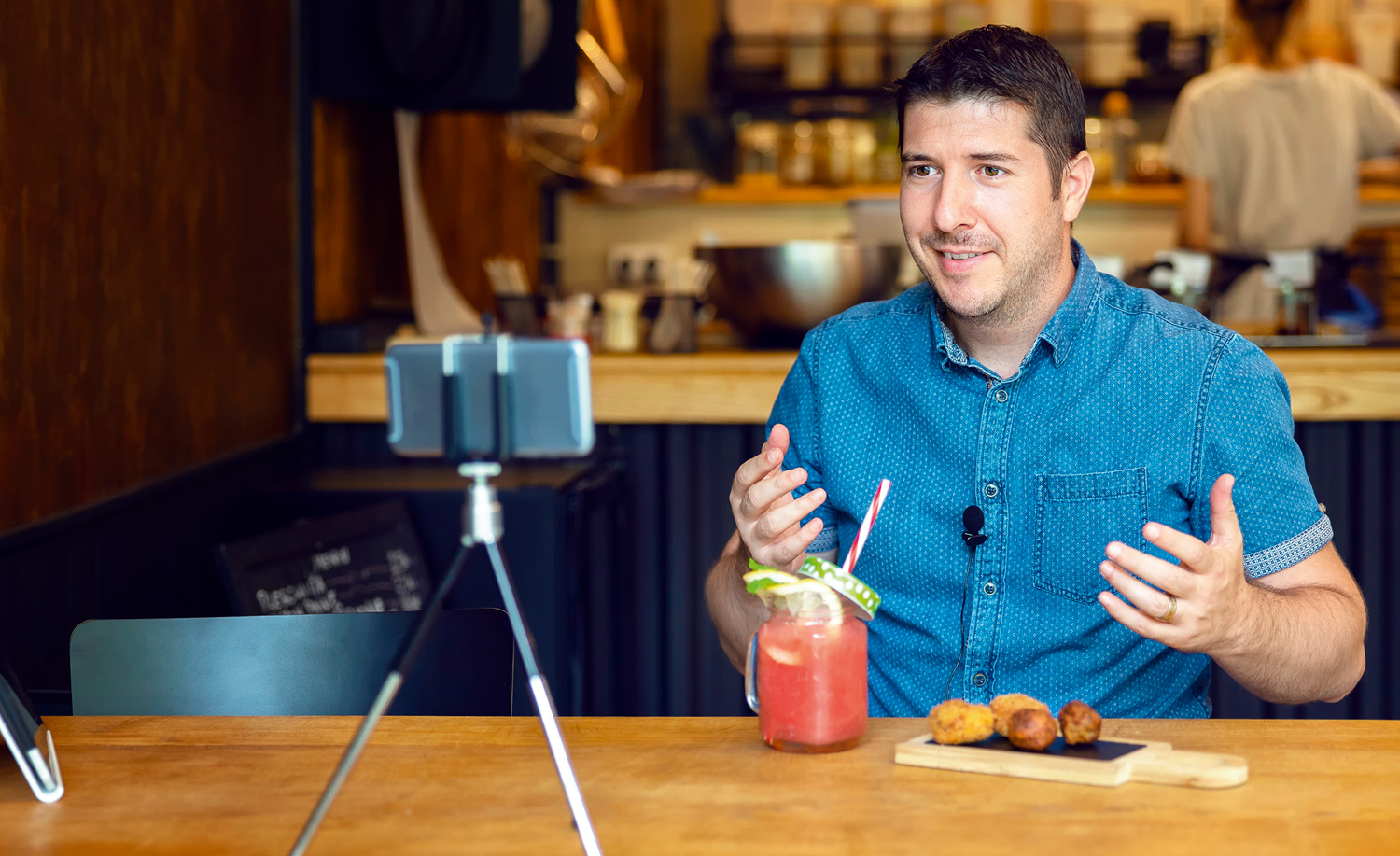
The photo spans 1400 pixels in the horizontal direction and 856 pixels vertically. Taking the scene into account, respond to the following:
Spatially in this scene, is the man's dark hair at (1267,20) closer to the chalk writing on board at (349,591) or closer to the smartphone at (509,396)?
the chalk writing on board at (349,591)

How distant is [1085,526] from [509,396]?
0.83 meters

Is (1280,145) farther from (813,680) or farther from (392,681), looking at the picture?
(392,681)

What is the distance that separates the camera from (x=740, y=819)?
0.87 m

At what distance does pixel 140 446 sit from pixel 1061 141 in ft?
3.82

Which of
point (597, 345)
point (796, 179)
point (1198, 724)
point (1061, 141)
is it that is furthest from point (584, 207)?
point (1198, 724)

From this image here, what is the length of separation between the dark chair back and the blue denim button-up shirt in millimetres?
521

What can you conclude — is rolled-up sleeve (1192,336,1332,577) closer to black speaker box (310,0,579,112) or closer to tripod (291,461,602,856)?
tripod (291,461,602,856)

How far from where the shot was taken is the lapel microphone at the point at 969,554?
1386mm

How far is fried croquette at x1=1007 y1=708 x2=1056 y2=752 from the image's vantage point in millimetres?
942

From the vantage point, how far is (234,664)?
126 cm

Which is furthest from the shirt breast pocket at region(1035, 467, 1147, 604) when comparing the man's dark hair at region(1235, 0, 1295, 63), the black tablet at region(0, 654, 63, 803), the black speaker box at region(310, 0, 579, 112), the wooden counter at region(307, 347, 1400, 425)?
the man's dark hair at region(1235, 0, 1295, 63)

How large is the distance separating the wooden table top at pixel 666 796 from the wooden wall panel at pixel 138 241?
549mm

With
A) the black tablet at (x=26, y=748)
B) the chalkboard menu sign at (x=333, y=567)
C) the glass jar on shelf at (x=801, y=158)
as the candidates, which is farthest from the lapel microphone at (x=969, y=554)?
the glass jar on shelf at (x=801, y=158)

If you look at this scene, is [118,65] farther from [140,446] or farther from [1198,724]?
[1198,724]
